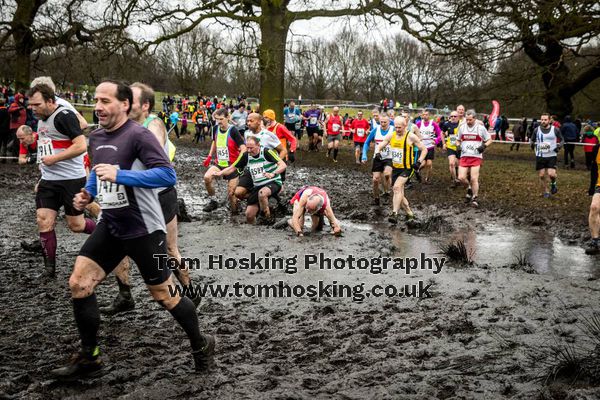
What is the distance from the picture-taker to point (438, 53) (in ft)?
72.3

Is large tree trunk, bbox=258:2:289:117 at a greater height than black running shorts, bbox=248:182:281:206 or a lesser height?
greater

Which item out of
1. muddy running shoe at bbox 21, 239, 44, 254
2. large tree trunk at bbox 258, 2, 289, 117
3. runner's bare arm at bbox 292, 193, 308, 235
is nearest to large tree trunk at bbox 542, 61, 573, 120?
large tree trunk at bbox 258, 2, 289, 117

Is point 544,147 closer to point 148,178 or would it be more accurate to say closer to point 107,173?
point 148,178

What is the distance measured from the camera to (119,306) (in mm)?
5441

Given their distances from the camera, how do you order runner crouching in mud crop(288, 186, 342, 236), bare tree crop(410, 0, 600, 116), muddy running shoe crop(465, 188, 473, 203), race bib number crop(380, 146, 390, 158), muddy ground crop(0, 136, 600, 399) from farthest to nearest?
bare tree crop(410, 0, 600, 116), muddy running shoe crop(465, 188, 473, 203), race bib number crop(380, 146, 390, 158), runner crouching in mud crop(288, 186, 342, 236), muddy ground crop(0, 136, 600, 399)

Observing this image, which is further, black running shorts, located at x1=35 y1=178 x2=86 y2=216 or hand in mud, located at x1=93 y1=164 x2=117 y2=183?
black running shorts, located at x1=35 y1=178 x2=86 y2=216

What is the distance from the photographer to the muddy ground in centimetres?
386

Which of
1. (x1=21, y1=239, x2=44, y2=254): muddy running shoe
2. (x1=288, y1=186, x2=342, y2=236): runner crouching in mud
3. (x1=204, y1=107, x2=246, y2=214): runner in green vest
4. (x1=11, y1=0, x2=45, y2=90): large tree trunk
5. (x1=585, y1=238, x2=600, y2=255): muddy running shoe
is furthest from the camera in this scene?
(x1=11, y1=0, x2=45, y2=90): large tree trunk

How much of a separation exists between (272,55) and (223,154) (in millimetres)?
12105

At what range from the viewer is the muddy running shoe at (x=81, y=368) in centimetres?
391

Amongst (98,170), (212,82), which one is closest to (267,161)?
(98,170)

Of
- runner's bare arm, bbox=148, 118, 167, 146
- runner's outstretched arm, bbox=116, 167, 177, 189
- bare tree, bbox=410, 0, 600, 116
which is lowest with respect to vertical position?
runner's outstretched arm, bbox=116, 167, 177, 189

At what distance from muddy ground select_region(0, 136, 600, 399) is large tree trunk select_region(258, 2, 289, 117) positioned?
14.1 meters

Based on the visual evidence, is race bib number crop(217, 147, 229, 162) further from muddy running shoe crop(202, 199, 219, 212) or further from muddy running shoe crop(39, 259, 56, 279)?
muddy running shoe crop(39, 259, 56, 279)
